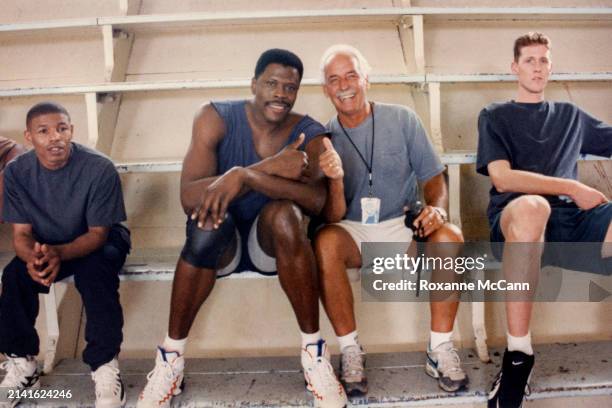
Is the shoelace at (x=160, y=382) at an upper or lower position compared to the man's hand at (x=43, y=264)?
lower

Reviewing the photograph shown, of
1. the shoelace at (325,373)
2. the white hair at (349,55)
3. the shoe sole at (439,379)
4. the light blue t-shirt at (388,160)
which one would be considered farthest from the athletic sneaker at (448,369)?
the white hair at (349,55)

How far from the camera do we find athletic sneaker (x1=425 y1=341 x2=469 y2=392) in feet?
5.00

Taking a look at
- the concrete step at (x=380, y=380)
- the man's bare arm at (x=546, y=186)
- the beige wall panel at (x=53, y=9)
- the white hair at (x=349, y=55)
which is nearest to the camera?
the concrete step at (x=380, y=380)

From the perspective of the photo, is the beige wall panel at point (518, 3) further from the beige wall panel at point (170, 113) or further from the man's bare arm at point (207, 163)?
the man's bare arm at point (207, 163)

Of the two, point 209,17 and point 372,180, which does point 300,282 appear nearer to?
point 372,180

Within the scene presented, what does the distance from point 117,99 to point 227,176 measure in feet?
3.51

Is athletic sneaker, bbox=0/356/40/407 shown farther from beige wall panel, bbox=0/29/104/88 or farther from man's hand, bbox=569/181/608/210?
man's hand, bbox=569/181/608/210

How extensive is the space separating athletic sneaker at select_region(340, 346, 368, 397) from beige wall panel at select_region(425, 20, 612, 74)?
140cm

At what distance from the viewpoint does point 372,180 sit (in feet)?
5.80

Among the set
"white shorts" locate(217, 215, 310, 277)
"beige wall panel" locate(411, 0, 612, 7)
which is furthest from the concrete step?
"beige wall panel" locate(411, 0, 612, 7)

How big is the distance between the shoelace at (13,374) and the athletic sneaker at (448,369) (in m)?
1.27

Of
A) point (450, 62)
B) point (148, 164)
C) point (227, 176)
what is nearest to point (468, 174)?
point (450, 62)

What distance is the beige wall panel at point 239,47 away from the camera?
7.79ft

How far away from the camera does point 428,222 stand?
5.11 ft
